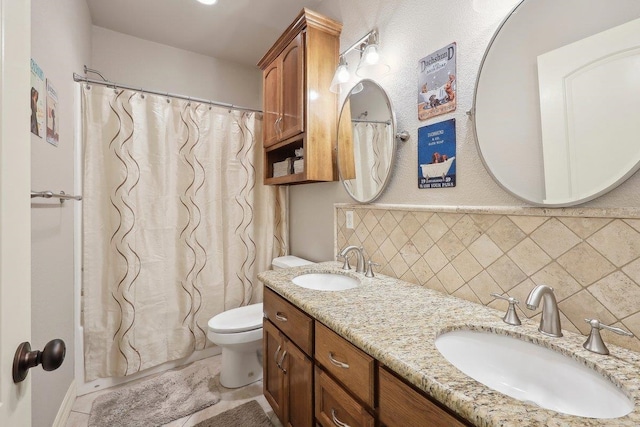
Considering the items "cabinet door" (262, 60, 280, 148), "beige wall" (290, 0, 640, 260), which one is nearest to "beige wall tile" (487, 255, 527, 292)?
"beige wall" (290, 0, 640, 260)

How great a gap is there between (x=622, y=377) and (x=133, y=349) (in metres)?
2.39

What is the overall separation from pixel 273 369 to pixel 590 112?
62.9 inches

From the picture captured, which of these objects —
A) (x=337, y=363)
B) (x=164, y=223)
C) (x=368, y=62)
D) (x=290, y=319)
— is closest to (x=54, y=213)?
(x=164, y=223)

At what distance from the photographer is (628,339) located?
2.35 feet

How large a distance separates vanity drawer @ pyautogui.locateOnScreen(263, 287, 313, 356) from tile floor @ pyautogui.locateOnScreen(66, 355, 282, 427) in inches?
26.6

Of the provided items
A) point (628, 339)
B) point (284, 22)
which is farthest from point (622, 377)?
point (284, 22)

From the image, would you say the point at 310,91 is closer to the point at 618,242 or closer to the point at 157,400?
the point at 618,242

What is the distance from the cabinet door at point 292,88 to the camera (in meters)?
1.71

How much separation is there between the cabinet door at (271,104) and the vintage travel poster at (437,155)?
Result: 3.63ft

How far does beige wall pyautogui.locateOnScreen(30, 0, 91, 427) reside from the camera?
3.71 feet

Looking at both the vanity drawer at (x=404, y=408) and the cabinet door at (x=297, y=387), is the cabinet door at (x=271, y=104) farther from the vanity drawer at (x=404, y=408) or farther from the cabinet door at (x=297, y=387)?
the vanity drawer at (x=404, y=408)

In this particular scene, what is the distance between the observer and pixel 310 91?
1.68 metres

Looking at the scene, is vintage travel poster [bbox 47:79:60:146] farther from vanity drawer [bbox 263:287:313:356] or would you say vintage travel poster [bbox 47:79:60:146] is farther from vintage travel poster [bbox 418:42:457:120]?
vintage travel poster [bbox 418:42:457:120]

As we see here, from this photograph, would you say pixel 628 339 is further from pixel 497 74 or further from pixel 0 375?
pixel 0 375
